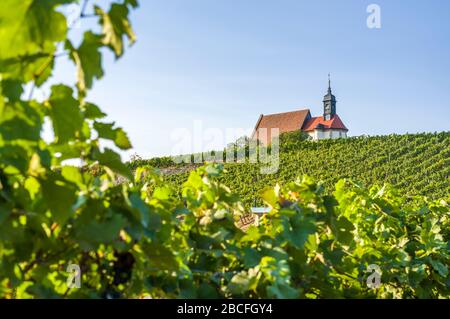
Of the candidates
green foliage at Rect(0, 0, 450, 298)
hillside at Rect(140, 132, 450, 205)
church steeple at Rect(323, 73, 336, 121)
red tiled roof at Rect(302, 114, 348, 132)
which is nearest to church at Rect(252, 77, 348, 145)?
red tiled roof at Rect(302, 114, 348, 132)

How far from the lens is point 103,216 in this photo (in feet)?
3.81

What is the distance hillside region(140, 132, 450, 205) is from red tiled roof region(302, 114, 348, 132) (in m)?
28.6

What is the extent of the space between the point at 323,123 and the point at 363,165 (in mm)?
34614

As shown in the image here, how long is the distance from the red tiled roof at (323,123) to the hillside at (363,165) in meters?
28.6

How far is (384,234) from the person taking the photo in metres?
2.86

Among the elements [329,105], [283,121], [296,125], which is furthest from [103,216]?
[329,105]

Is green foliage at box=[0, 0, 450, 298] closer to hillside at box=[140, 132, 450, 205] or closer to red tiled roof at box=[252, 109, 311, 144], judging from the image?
hillside at box=[140, 132, 450, 205]

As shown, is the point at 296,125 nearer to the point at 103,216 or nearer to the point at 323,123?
the point at 323,123

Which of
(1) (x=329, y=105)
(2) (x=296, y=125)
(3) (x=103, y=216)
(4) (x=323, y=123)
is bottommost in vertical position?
(3) (x=103, y=216)

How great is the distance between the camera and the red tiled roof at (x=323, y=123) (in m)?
59.8

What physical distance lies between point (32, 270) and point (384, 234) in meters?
2.07

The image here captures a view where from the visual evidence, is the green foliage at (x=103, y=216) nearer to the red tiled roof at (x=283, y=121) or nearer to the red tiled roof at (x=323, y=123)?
the red tiled roof at (x=283, y=121)
